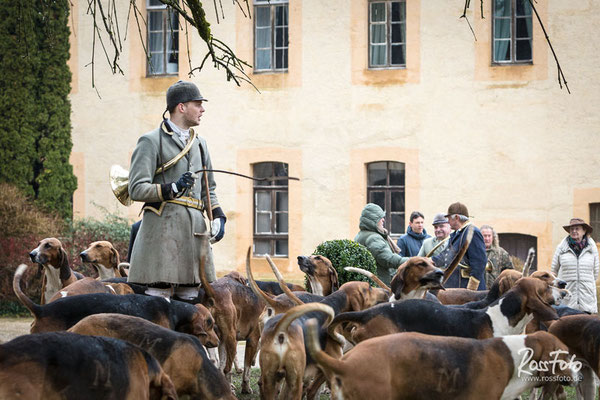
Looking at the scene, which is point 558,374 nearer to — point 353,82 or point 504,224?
point 504,224

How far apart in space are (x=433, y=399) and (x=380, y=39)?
15.8m

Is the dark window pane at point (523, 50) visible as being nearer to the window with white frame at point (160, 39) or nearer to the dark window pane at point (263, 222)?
the dark window pane at point (263, 222)

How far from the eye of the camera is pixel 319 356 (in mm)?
4926

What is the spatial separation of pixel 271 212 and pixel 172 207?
45.3ft

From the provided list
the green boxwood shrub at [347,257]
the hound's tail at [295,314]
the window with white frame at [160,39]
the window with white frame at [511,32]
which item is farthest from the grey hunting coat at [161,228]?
the window with white frame at [160,39]

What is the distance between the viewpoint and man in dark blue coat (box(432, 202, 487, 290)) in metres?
10.3

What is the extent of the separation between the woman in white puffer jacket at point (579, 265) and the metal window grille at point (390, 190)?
7146 millimetres

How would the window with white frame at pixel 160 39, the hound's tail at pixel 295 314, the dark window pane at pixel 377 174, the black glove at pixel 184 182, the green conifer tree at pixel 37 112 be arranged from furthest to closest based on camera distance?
the window with white frame at pixel 160 39 → the dark window pane at pixel 377 174 → the green conifer tree at pixel 37 112 → the black glove at pixel 184 182 → the hound's tail at pixel 295 314

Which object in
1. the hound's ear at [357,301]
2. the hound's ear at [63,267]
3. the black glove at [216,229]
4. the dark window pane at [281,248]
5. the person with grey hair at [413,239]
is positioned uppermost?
the black glove at [216,229]

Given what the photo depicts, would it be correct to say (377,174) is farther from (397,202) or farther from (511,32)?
(511,32)

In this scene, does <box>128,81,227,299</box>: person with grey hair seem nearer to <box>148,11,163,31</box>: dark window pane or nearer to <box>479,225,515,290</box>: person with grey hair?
<box>479,225,515,290</box>: person with grey hair

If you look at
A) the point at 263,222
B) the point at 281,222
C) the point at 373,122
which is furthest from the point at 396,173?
the point at 263,222

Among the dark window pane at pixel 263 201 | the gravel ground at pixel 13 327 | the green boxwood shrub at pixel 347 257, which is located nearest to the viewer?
the green boxwood shrub at pixel 347 257

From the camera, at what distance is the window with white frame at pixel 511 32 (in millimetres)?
19516
